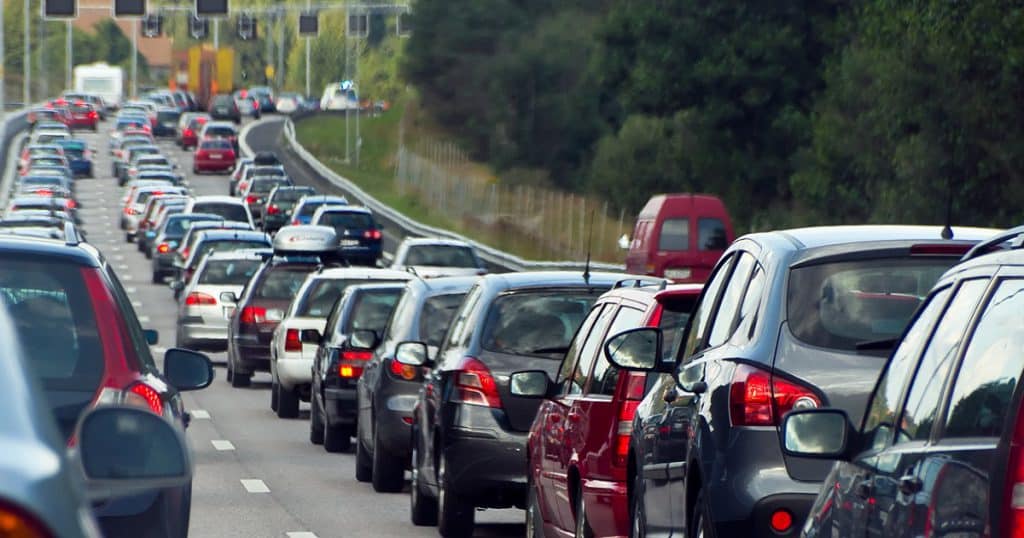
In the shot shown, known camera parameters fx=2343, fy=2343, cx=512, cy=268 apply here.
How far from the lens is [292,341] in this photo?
78.4 feet

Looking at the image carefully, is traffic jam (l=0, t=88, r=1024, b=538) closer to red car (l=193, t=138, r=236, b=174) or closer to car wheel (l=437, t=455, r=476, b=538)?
car wheel (l=437, t=455, r=476, b=538)

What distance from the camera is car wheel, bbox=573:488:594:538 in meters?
10.2

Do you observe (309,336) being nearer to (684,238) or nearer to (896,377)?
(684,238)

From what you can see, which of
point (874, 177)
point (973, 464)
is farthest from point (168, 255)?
point (973, 464)

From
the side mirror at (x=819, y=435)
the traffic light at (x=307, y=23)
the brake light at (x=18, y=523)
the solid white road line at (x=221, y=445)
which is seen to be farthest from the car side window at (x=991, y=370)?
the traffic light at (x=307, y=23)

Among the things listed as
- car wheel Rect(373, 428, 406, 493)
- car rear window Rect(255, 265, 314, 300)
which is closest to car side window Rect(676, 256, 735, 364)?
car wheel Rect(373, 428, 406, 493)

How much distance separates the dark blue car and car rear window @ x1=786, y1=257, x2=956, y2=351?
96.9 m

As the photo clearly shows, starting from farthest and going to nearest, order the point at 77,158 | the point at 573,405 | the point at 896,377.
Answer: the point at 77,158 → the point at 573,405 → the point at 896,377

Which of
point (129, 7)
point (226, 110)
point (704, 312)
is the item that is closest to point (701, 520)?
point (704, 312)

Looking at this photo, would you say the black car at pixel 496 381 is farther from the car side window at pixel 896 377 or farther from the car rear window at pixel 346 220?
the car rear window at pixel 346 220

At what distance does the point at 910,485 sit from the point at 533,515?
21.9 feet

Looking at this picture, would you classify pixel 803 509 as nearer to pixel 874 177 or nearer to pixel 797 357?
pixel 797 357

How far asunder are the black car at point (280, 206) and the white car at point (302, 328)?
38.9 m

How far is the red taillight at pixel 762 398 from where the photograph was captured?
25.2 ft
